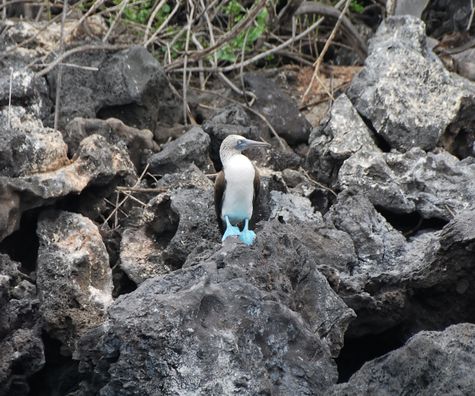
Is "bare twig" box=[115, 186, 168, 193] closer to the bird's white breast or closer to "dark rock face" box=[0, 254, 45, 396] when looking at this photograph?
the bird's white breast

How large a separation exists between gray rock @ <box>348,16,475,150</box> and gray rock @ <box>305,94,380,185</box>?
0.42 feet

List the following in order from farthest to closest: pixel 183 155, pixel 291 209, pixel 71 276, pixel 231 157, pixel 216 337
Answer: pixel 183 155, pixel 231 157, pixel 291 209, pixel 71 276, pixel 216 337

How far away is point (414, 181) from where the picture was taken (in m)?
7.84

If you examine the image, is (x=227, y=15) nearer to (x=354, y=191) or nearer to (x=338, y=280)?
(x=354, y=191)

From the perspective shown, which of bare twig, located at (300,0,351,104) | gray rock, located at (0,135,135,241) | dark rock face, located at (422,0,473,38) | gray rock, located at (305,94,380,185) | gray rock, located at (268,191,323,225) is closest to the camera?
gray rock, located at (0,135,135,241)

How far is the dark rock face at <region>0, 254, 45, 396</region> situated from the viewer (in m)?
6.11

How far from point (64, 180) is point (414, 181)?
2074mm

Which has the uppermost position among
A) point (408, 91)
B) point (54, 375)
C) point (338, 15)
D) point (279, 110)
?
point (408, 91)

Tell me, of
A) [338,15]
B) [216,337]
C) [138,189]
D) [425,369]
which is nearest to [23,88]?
[138,189]

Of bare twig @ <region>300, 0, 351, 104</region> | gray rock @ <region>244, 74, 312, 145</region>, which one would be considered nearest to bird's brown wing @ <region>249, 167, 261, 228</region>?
gray rock @ <region>244, 74, 312, 145</region>

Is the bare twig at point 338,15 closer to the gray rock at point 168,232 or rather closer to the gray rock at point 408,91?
the gray rock at point 408,91

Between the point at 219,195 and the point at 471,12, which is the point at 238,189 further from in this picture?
the point at 471,12

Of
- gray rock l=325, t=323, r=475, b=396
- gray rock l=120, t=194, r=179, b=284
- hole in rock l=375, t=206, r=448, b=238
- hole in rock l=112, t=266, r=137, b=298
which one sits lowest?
hole in rock l=112, t=266, r=137, b=298

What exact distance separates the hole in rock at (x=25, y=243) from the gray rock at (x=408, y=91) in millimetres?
2540
